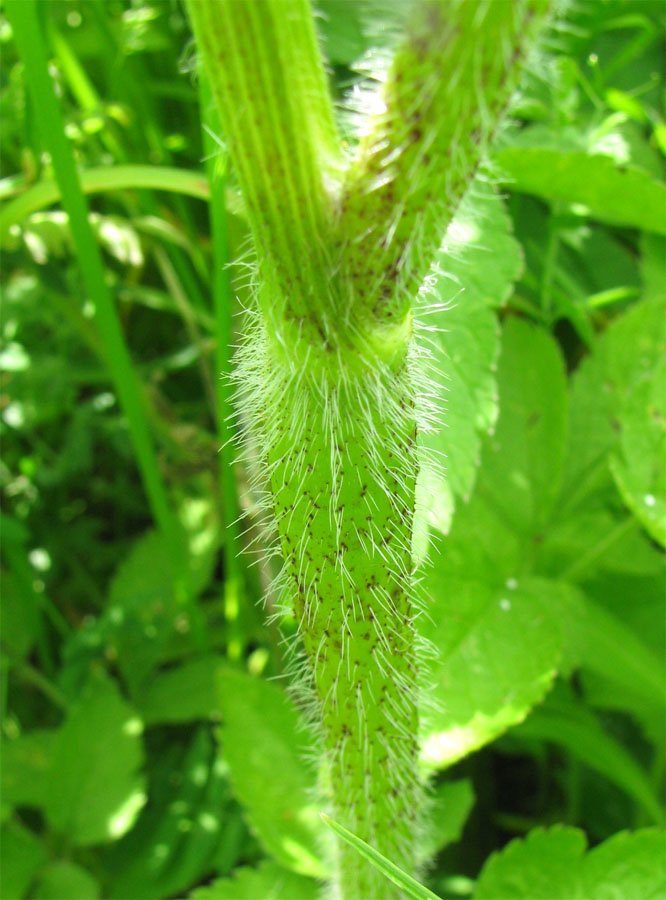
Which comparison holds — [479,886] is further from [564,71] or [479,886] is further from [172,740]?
[564,71]

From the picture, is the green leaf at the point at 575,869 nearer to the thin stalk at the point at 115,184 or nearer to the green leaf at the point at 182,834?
the green leaf at the point at 182,834

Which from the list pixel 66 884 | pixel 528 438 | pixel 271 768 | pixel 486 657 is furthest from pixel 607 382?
pixel 66 884

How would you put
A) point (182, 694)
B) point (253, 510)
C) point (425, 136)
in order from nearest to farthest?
point (425, 136), point (253, 510), point (182, 694)

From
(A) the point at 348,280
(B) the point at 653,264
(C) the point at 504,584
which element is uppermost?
(A) the point at 348,280

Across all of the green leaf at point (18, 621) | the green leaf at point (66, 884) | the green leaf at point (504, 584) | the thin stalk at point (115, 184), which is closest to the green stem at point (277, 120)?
the green leaf at point (504, 584)

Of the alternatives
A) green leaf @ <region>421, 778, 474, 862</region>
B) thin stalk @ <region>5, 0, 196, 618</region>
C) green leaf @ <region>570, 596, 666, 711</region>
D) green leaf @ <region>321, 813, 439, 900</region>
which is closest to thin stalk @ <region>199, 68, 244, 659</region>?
thin stalk @ <region>5, 0, 196, 618</region>

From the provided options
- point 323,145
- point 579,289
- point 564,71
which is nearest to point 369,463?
point 323,145

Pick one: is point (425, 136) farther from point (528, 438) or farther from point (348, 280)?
point (528, 438)
